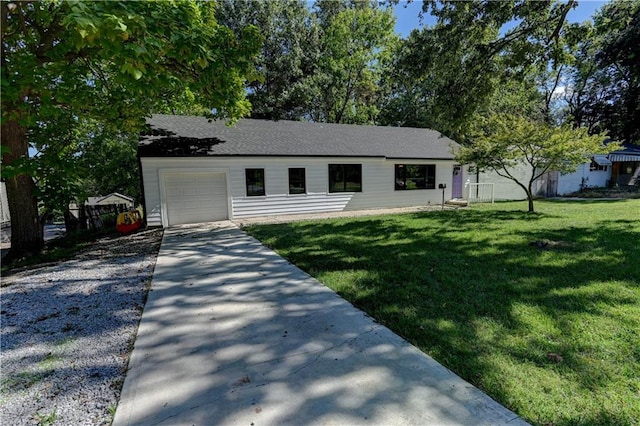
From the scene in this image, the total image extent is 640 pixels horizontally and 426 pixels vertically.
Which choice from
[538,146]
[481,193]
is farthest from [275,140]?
[481,193]

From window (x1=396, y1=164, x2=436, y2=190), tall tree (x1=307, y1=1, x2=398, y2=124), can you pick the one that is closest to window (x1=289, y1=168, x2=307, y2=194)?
window (x1=396, y1=164, x2=436, y2=190)

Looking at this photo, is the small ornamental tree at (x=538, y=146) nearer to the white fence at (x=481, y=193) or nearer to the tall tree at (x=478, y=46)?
the tall tree at (x=478, y=46)

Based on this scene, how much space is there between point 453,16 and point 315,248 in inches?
309

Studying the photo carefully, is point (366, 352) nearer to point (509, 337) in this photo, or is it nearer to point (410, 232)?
point (509, 337)

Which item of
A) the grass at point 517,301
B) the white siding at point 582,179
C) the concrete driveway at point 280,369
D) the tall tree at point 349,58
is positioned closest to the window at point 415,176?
the grass at point 517,301

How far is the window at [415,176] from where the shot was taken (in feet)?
50.8

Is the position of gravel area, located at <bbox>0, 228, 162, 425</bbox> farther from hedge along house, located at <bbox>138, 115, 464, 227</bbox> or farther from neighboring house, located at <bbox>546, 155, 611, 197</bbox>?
neighboring house, located at <bbox>546, 155, 611, 197</bbox>

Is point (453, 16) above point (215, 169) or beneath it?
above

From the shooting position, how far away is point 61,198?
806 cm

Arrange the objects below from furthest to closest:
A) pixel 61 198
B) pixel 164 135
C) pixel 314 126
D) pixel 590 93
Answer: pixel 590 93, pixel 314 126, pixel 164 135, pixel 61 198

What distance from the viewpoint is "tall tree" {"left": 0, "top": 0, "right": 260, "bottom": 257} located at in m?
3.84

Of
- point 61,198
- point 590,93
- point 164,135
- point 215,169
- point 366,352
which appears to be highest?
point 590,93

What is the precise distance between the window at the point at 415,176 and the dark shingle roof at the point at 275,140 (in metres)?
0.59

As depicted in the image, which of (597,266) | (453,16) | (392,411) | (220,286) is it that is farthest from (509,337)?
(453,16)
